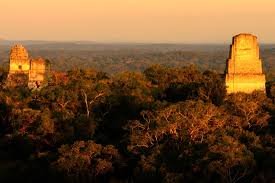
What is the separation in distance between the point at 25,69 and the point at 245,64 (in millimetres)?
16991

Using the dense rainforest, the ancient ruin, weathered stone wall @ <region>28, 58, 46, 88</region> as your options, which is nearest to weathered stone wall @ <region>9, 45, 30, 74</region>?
the ancient ruin

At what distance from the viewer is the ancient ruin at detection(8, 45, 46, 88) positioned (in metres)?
38.4

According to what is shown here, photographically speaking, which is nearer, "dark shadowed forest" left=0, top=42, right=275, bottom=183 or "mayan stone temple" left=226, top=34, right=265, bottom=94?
"dark shadowed forest" left=0, top=42, right=275, bottom=183

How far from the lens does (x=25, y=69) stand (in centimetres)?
4084

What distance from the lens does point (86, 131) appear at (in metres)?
26.4

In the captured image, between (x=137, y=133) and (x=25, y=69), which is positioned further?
(x=25, y=69)

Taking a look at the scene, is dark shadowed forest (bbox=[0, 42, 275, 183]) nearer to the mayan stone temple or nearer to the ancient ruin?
the mayan stone temple

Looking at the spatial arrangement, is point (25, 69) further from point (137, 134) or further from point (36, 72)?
point (137, 134)

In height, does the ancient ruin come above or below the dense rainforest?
above

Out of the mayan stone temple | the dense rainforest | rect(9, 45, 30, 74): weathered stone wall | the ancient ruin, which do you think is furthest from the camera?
rect(9, 45, 30, 74): weathered stone wall

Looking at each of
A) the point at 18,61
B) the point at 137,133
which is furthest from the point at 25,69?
the point at 137,133

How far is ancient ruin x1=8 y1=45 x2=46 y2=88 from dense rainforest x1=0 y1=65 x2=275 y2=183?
353 centimetres

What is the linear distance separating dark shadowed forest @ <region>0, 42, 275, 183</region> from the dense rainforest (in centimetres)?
4

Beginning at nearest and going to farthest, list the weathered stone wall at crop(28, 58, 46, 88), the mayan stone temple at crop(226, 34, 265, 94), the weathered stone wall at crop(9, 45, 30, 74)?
the mayan stone temple at crop(226, 34, 265, 94) < the weathered stone wall at crop(28, 58, 46, 88) < the weathered stone wall at crop(9, 45, 30, 74)
